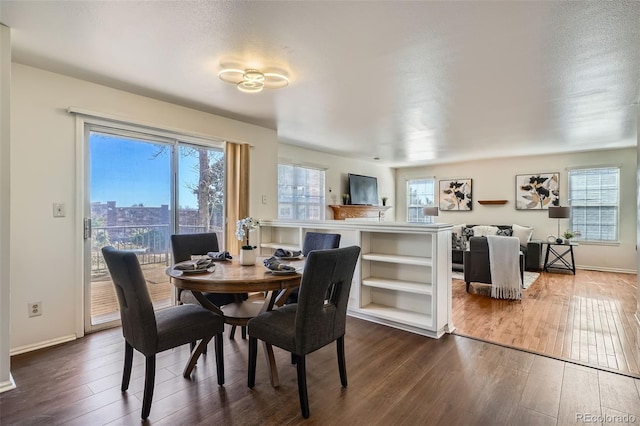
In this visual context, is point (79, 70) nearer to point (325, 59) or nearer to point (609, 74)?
point (325, 59)

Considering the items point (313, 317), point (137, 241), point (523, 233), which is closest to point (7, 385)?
point (137, 241)

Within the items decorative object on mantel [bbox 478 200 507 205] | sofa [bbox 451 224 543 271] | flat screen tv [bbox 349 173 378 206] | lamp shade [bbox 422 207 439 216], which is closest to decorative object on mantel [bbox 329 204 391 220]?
flat screen tv [bbox 349 173 378 206]

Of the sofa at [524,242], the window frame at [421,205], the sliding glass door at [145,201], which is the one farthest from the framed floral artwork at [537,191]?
the sliding glass door at [145,201]

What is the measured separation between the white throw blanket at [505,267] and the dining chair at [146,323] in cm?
388

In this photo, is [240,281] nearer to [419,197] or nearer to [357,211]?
[357,211]

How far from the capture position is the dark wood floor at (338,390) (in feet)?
6.37

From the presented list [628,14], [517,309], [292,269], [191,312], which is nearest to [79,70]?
[191,312]

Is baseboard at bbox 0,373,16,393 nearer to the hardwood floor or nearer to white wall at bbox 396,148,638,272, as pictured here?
the hardwood floor

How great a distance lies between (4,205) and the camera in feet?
7.17

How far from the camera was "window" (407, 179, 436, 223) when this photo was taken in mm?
8773

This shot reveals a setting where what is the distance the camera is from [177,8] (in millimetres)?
1916

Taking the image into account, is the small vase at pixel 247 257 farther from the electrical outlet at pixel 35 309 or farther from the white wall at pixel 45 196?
the electrical outlet at pixel 35 309

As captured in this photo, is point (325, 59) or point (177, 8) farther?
point (325, 59)

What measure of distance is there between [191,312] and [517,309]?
382 centimetres
